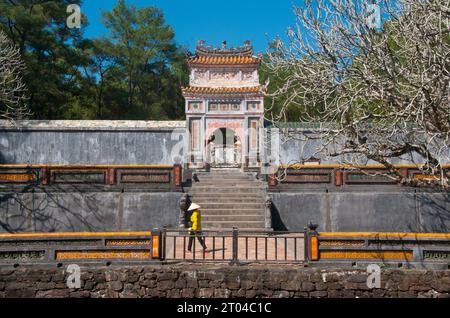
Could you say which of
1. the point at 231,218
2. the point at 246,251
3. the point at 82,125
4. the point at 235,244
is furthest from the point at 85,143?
the point at 246,251

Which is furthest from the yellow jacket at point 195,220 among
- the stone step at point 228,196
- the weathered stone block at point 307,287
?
the stone step at point 228,196

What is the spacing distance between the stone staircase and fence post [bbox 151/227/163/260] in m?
4.58

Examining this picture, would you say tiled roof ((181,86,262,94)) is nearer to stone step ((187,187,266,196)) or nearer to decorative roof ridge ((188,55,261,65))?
decorative roof ridge ((188,55,261,65))

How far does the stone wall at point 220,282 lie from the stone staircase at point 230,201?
492cm

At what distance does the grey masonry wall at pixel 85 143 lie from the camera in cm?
1931

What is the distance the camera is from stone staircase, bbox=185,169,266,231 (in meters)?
14.5

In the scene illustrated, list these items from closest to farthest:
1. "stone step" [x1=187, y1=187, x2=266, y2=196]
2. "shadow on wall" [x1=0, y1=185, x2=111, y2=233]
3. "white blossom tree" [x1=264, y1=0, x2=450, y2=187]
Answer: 1. "white blossom tree" [x1=264, y1=0, x2=450, y2=187]
2. "shadow on wall" [x1=0, y1=185, x2=111, y2=233]
3. "stone step" [x1=187, y1=187, x2=266, y2=196]

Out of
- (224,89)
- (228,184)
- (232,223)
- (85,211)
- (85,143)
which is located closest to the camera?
(232,223)

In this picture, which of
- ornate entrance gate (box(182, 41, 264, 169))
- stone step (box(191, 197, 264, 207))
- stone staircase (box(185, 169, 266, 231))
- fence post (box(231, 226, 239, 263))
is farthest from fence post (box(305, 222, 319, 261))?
ornate entrance gate (box(182, 41, 264, 169))

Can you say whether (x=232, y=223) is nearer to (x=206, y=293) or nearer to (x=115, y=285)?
(x=206, y=293)

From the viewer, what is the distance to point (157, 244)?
962cm

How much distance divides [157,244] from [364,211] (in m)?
7.73

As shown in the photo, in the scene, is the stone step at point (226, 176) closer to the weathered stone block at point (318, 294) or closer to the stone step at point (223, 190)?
the stone step at point (223, 190)
